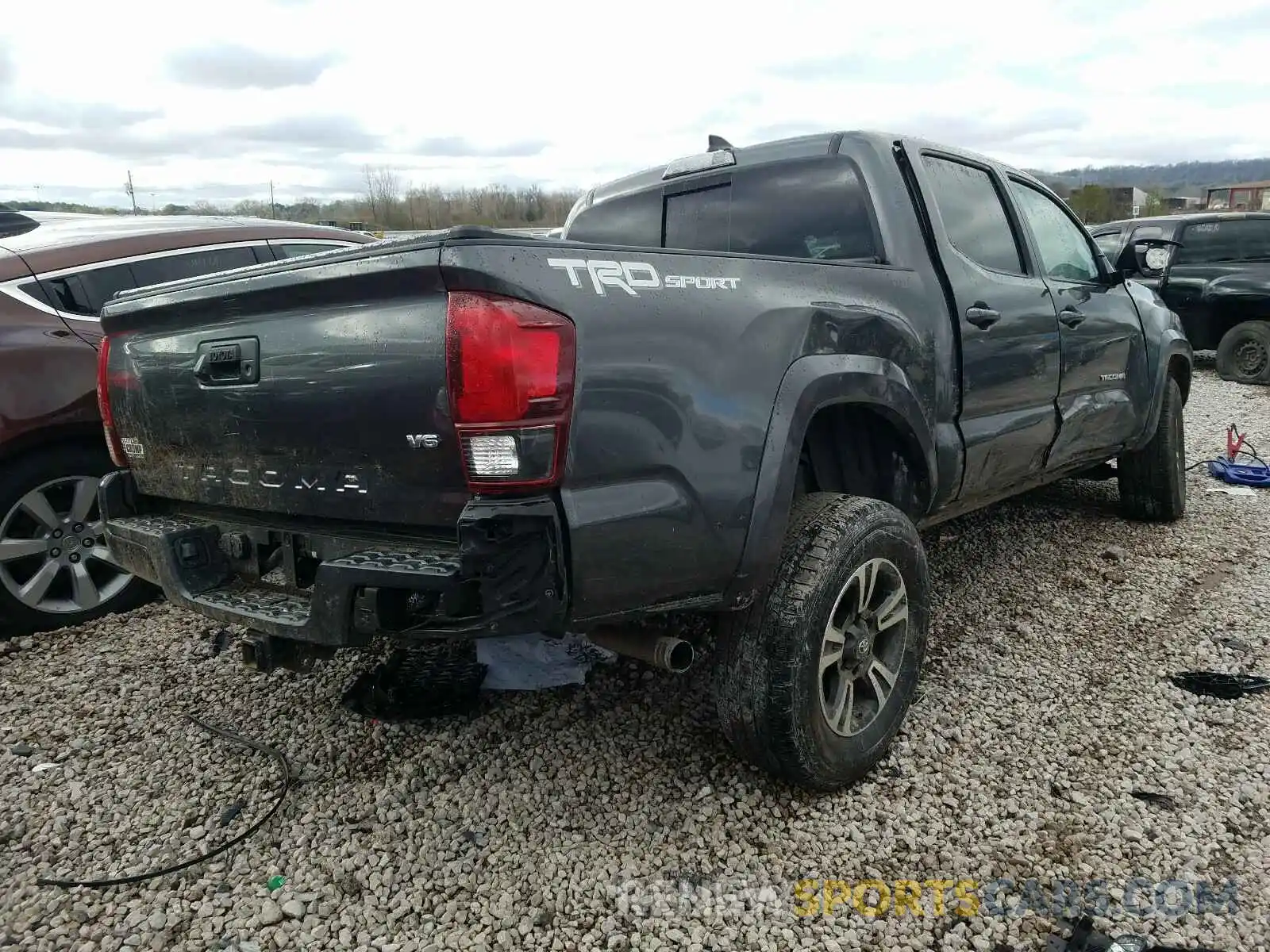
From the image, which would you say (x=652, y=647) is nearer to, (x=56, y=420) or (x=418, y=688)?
(x=418, y=688)

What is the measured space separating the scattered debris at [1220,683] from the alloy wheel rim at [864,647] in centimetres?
126

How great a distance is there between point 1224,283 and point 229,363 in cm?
1180

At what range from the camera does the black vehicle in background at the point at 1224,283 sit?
413 inches

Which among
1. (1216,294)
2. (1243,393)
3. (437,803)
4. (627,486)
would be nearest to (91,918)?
(437,803)

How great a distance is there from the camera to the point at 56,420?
3670mm

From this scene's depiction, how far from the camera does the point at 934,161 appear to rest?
3355mm

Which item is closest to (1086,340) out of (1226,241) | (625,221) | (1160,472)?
(1160,472)

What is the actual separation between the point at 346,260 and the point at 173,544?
0.97m

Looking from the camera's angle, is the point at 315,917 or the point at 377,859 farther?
the point at 377,859

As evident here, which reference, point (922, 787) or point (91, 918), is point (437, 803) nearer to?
point (91, 918)

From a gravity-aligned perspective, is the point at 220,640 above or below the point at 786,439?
below

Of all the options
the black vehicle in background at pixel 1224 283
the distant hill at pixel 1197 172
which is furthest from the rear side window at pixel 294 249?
the distant hill at pixel 1197 172

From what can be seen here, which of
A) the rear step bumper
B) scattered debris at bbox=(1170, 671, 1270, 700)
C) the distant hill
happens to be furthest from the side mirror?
the distant hill

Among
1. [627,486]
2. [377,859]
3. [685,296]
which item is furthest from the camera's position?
[377,859]
